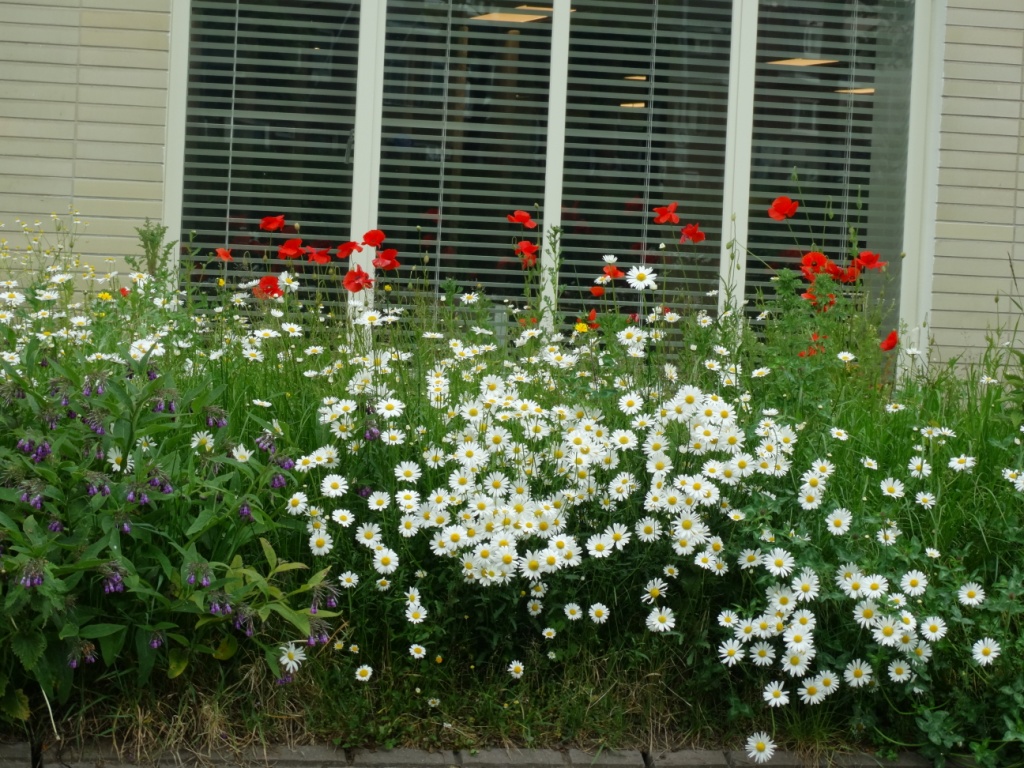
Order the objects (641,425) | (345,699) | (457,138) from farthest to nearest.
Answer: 1. (457,138)
2. (641,425)
3. (345,699)

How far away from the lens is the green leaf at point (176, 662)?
2.68m

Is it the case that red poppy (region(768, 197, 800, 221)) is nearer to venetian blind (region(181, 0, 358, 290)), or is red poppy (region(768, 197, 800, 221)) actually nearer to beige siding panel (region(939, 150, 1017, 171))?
beige siding panel (region(939, 150, 1017, 171))

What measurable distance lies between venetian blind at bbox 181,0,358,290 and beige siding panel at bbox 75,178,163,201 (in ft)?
0.68

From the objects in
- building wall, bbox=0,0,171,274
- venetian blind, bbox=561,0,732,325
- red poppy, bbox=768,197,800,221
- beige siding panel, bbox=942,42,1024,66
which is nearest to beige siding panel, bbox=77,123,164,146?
building wall, bbox=0,0,171,274

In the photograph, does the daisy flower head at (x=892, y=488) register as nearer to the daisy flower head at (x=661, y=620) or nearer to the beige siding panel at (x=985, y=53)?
the daisy flower head at (x=661, y=620)

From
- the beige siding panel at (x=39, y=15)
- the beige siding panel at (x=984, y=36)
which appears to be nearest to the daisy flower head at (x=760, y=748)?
the beige siding panel at (x=984, y=36)

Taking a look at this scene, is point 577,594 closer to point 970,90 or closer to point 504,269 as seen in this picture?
point 504,269

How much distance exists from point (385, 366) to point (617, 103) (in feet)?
11.6

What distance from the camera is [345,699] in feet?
9.37

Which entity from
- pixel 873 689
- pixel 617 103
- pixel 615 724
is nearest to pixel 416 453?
pixel 615 724

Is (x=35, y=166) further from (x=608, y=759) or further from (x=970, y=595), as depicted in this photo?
(x=970, y=595)

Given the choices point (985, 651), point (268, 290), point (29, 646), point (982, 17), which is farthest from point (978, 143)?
point (29, 646)

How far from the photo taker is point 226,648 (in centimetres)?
274

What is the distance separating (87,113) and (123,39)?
0.43 m
